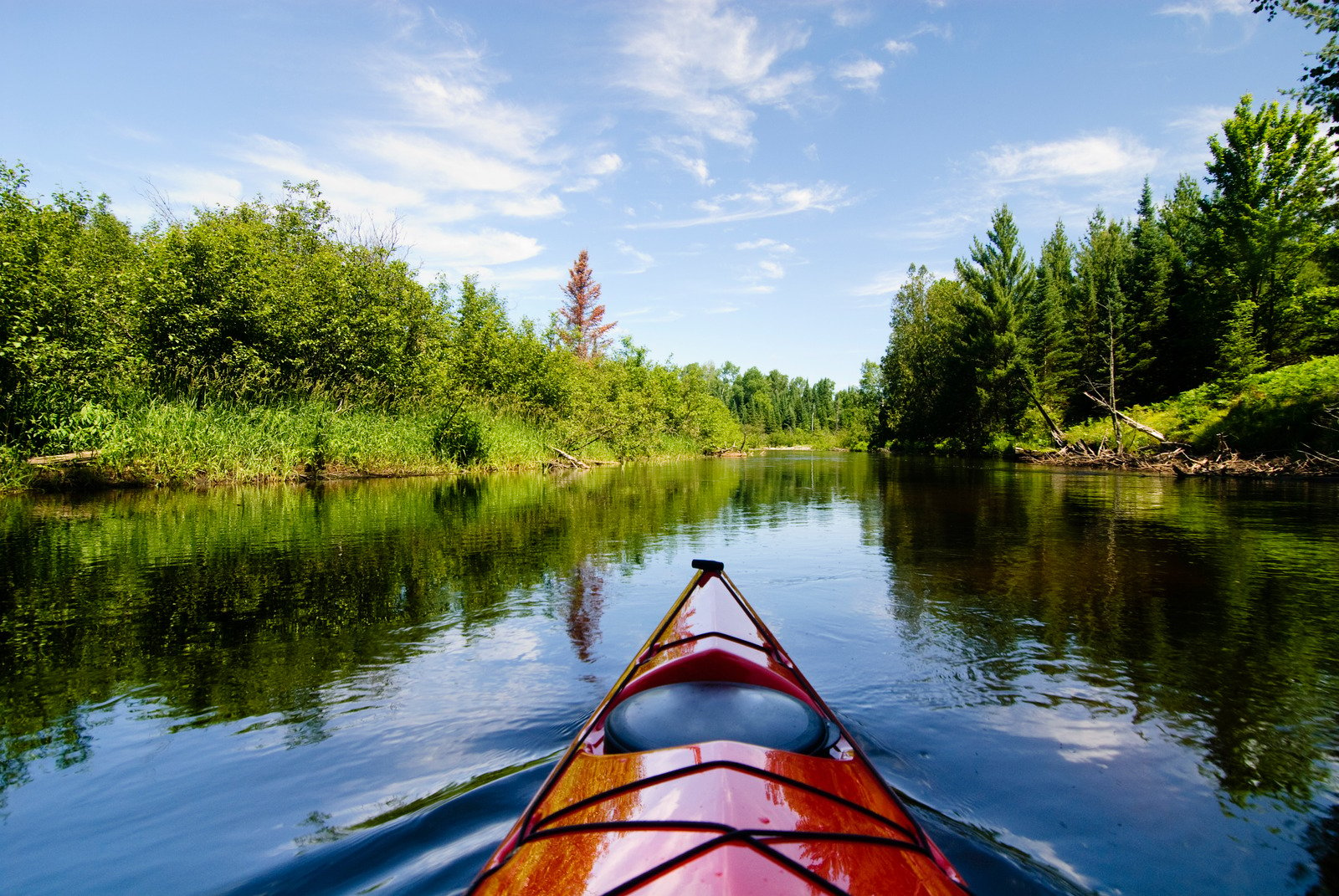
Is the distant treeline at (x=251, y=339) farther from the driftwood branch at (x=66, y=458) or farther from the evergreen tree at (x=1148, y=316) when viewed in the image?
the evergreen tree at (x=1148, y=316)

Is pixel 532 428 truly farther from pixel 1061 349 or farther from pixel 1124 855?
pixel 1061 349

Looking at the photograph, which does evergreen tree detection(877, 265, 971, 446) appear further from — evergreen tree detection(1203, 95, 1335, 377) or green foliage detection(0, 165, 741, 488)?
green foliage detection(0, 165, 741, 488)

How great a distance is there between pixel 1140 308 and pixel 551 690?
41.8 m

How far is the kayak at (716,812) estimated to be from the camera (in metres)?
1.29

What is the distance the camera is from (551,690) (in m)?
3.87

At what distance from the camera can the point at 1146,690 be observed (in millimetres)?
3795

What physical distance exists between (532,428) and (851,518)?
1788cm

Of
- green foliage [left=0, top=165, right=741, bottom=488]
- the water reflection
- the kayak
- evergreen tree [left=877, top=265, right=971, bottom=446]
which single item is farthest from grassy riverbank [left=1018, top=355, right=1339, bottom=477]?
green foliage [left=0, top=165, right=741, bottom=488]

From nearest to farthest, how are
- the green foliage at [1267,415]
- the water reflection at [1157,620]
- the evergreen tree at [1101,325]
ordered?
→ 1. the water reflection at [1157,620]
2. the green foliage at [1267,415]
3. the evergreen tree at [1101,325]

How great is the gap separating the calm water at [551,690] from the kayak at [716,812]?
2.48 ft

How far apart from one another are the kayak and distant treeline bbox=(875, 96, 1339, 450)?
76.9 feet

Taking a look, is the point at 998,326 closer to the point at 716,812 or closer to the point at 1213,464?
the point at 1213,464

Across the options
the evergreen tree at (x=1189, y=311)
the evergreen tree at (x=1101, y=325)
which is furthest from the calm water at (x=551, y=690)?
the evergreen tree at (x=1101, y=325)

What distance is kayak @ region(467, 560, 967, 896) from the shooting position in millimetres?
1292
